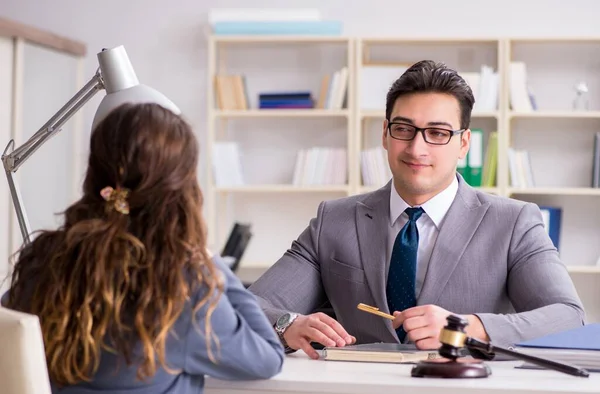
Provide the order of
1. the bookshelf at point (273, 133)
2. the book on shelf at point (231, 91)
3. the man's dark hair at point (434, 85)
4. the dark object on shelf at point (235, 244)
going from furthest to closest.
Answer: the bookshelf at point (273, 133) → the book on shelf at point (231, 91) → the dark object on shelf at point (235, 244) → the man's dark hair at point (434, 85)

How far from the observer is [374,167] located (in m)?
5.29

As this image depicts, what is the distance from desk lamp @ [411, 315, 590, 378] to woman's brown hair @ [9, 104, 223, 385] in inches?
15.3

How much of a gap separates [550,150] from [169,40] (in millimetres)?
2170

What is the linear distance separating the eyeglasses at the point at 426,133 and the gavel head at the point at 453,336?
2.51ft

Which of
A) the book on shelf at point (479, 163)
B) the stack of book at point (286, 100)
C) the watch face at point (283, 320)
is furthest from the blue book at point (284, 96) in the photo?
the watch face at point (283, 320)

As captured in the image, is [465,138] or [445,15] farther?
[445,15]

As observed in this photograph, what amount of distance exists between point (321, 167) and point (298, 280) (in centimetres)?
293

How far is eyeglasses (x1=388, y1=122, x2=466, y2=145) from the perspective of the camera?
2389mm

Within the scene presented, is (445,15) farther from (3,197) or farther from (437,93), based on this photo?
(437,93)

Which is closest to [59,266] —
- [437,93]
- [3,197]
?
[437,93]

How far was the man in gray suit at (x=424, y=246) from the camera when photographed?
2342 millimetres

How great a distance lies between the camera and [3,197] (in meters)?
4.92

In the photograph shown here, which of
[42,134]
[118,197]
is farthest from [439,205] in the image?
[118,197]

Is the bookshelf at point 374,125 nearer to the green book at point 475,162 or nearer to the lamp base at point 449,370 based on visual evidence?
the green book at point 475,162
